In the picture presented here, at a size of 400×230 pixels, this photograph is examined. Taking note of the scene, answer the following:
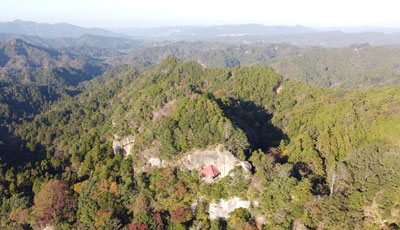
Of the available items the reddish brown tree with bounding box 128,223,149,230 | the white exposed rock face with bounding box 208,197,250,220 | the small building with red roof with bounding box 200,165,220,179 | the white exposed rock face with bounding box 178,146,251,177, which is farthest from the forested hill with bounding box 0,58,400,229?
the small building with red roof with bounding box 200,165,220,179

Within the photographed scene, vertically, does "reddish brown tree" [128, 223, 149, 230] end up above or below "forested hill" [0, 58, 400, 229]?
below

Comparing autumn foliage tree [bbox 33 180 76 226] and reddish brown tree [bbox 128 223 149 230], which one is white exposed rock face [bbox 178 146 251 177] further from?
autumn foliage tree [bbox 33 180 76 226]

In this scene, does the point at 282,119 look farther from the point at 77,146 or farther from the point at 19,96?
the point at 19,96

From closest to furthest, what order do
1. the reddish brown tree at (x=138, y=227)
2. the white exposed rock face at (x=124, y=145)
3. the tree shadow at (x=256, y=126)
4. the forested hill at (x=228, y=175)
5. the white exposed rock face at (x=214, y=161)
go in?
the forested hill at (x=228, y=175), the reddish brown tree at (x=138, y=227), the white exposed rock face at (x=214, y=161), the tree shadow at (x=256, y=126), the white exposed rock face at (x=124, y=145)

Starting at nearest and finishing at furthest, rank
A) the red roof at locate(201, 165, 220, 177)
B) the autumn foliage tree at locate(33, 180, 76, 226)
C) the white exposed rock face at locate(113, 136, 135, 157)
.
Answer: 1. the red roof at locate(201, 165, 220, 177)
2. the autumn foliage tree at locate(33, 180, 76, 226)
3. the white exposed rock face at locate(113, 136, 135, 157)

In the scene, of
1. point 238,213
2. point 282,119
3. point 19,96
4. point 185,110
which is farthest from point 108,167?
point 19,96

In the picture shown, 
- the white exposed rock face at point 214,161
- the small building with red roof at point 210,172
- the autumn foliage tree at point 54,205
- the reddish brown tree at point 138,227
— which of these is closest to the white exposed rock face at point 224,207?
the small building with red roof at point 210,172

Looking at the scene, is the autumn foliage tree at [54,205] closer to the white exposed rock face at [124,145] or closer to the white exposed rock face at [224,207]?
the white exposed rock face at [124,145]
